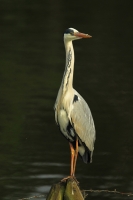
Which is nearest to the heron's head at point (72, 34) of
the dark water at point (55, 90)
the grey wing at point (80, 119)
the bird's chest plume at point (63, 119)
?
the grey wing at point (80, 119)

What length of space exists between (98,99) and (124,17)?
9032 mm

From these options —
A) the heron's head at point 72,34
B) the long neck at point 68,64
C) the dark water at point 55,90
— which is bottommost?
the dark water at point 55,90

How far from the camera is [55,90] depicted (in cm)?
1374

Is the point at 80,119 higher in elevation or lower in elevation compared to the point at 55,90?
higher

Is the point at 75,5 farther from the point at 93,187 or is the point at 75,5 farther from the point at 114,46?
the point at 93,187

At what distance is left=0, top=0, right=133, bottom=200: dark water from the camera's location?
9828 mm

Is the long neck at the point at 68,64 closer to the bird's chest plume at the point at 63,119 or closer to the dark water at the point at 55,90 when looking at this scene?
the bird's chest plume at the point at 63,119

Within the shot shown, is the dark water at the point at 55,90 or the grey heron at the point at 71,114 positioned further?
the dark water at the point at 55,90

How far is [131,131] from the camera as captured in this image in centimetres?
1171

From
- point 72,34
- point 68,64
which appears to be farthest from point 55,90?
point 72,34

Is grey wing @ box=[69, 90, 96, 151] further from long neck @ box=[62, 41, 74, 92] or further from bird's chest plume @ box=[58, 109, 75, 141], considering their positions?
long neck @ box=[62, 41, 74, 92]

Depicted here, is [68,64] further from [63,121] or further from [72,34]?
[63,121]

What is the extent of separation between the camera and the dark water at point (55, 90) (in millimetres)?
9828

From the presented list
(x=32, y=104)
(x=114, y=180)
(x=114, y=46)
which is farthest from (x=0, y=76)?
(x=114, y=180)
